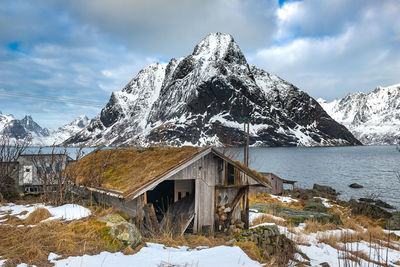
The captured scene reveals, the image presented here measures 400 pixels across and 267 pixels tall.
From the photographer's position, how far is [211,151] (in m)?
10.7

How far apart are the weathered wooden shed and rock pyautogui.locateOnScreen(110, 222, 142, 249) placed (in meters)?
1.76

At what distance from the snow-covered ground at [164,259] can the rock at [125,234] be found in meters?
0.33

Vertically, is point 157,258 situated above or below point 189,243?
above

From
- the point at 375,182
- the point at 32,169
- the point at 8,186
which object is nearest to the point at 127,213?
the point at 8,186

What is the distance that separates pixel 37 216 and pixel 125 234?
15.6 feet

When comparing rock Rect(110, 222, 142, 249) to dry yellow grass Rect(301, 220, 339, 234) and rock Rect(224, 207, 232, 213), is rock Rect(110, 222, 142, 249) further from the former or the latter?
dry yellow grass Rect(301, 220, 339, 234)

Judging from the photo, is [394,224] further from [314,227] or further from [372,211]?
[314,227]

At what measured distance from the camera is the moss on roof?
9.81 metres

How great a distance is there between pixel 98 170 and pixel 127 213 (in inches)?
133

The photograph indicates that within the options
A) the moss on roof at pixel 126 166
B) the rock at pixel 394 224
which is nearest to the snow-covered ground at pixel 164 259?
the moss on roof at pixel 126 166

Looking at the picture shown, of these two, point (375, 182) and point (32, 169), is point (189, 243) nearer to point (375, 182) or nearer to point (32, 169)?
point (32, 169)

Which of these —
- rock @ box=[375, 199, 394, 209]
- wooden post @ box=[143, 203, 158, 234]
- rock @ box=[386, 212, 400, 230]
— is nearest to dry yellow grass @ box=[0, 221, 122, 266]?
wooden post @ box=[143, 203, 158, 234]

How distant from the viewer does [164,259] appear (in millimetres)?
5992

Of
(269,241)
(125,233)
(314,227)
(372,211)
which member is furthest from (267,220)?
(372,211)
